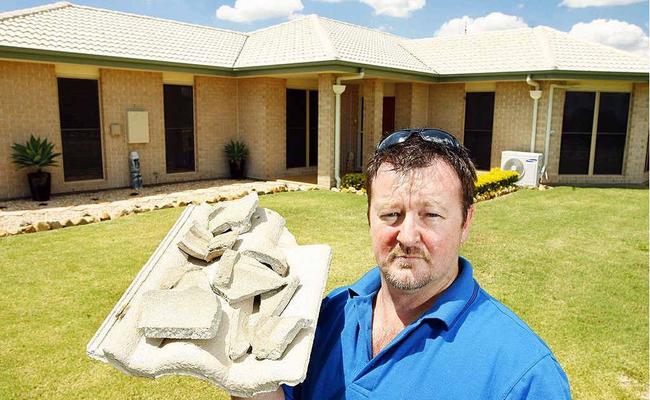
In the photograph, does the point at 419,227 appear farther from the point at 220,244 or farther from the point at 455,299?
the point at 220,244

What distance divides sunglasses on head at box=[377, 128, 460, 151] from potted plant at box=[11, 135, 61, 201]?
1141 centimetres

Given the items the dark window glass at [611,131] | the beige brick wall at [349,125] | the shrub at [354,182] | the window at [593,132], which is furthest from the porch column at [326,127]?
the dark window glass at [611,131]

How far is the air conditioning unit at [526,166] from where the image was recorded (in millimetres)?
14133

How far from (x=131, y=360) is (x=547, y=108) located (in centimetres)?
1518

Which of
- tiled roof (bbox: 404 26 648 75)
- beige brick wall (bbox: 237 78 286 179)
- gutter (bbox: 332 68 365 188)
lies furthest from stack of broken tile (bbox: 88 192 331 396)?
tiled roof (bbox: 404 26 648 75)

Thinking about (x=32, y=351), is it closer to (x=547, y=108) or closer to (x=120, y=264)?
(x=120, y=264)

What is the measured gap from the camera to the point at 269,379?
139 centimetres

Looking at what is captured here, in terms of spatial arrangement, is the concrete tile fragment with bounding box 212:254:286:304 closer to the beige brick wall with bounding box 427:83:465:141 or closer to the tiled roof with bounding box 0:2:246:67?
the tiled roof with bounding box 0:2:246:67

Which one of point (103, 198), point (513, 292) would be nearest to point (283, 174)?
point (103, 198)

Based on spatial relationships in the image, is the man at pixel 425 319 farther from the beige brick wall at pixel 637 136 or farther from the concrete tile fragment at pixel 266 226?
the beige brick wall at pixel 637 136

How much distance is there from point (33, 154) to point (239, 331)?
37.8 ft

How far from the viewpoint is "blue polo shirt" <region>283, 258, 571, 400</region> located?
60.5 inches

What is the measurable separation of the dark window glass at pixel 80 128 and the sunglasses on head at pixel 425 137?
12.2 metres

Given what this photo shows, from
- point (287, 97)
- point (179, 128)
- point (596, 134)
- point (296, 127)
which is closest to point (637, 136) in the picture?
point (596, 134)
